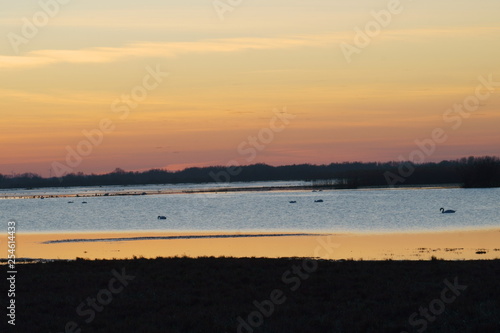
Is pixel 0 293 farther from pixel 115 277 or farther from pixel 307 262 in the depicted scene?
pixel 307 262

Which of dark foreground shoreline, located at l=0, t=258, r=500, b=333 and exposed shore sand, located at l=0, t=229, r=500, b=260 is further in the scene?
exposed shore sand, located at l=0, t=229, r=500, b=260

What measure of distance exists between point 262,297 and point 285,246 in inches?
840

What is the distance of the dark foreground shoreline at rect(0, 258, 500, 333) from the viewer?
14.1 metres

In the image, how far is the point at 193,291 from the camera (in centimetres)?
1806

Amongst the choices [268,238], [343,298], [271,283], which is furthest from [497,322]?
[268,238]

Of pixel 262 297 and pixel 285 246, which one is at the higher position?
pixel 285 246

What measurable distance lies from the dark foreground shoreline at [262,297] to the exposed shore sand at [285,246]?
30.3 ft

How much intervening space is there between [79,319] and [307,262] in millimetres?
9928

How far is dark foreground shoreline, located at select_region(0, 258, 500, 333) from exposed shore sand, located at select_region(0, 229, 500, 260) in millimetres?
9247

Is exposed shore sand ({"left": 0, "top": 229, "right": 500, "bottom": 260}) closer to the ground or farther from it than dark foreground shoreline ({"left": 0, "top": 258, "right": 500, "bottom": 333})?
Answer: farther from it

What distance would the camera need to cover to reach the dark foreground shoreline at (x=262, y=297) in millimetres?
14086

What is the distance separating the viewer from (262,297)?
16969 millimetres

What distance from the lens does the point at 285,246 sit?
38.2 m

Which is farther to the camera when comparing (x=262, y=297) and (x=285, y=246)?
(x=285, y=246)
